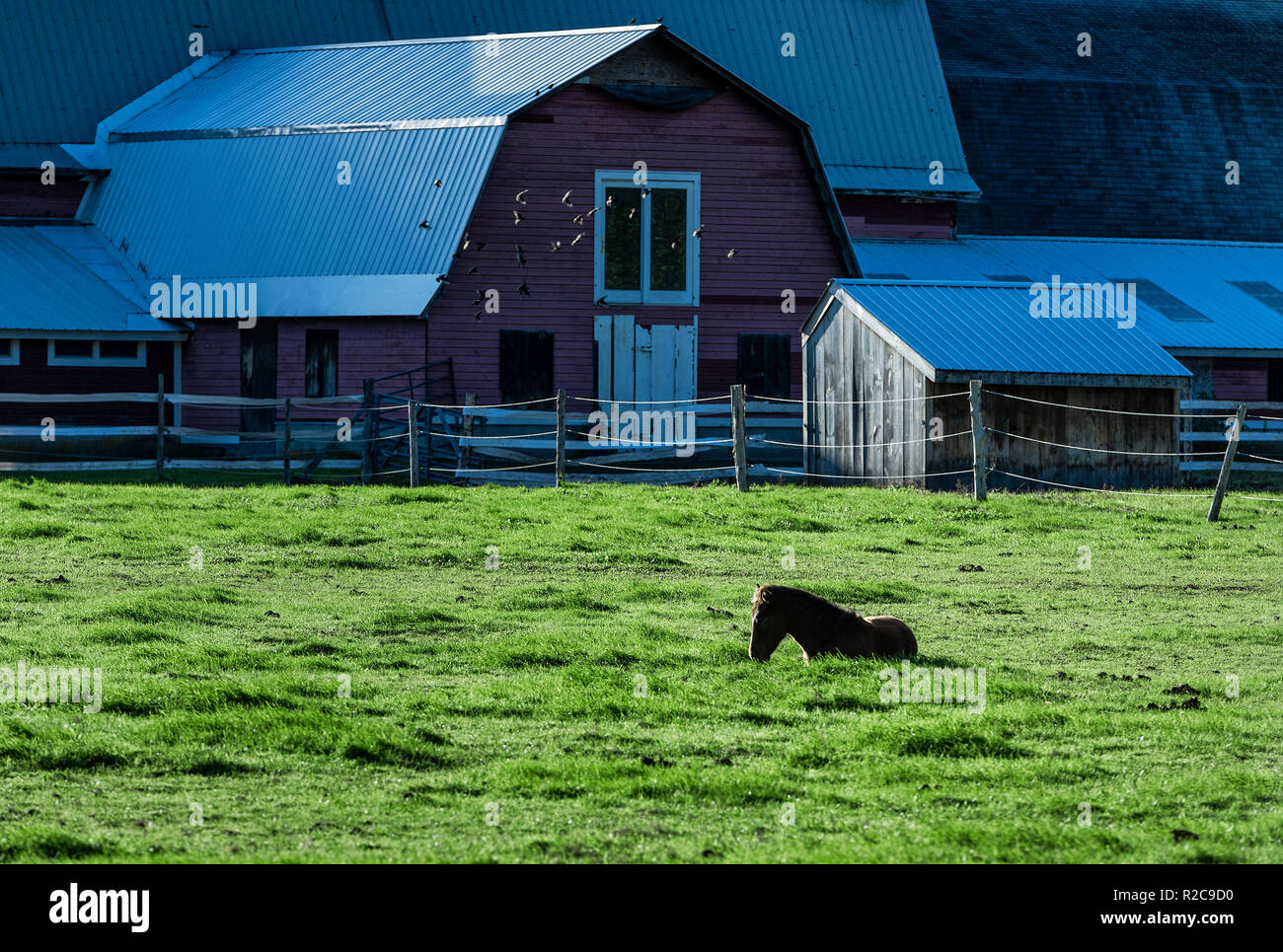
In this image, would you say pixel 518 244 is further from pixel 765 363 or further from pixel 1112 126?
pixel 1112 126

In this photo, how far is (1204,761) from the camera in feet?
30.7

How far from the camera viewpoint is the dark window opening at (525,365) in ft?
99.3

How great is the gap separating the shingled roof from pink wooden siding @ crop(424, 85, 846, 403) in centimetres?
1012

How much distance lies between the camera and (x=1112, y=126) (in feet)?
142

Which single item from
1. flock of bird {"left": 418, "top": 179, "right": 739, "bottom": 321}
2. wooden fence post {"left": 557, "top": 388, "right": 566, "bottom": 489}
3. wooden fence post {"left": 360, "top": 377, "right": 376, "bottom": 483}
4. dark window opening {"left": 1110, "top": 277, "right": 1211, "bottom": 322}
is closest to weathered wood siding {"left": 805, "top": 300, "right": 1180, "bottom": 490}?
wooden fence post {"left": 557, "top": 388, "right": 566, "bottom": 489}

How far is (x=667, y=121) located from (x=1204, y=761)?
2299cm

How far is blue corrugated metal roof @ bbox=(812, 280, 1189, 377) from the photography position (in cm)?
2472

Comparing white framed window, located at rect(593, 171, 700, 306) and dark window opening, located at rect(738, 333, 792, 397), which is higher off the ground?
white framed window, located at rect(593, 171, 700, 306)

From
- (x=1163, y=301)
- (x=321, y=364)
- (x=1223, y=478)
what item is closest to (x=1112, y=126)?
(x=1163, y=301)

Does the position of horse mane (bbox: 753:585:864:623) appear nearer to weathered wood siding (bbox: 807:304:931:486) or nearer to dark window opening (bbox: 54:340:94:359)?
weathered wood siding (bbox: 807:304:931:486)

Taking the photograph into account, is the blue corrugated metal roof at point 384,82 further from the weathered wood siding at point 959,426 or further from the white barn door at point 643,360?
the weathered wood siding at point 959,426

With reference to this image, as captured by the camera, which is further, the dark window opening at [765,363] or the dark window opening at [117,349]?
the dark window opening at [117,349]

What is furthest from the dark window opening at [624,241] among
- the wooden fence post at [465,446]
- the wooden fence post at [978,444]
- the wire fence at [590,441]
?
the wooden fence post at [978,444]

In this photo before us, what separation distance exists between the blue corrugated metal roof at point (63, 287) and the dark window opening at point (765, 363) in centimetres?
1016
